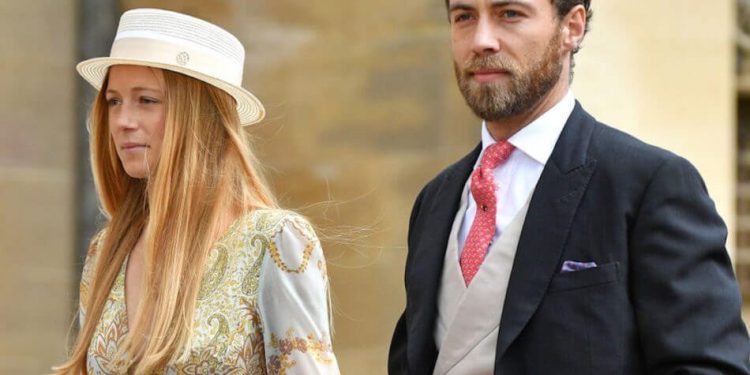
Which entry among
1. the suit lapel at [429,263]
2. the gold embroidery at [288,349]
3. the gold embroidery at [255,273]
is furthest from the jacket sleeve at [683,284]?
the gold embroidery at [255,273]

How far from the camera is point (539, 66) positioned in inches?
122

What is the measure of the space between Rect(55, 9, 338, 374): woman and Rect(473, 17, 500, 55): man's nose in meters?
0.68

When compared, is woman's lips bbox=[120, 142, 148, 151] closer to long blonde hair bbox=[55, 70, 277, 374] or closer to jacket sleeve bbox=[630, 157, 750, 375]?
long blonde hair bbox=[55, 70, 277, 374]

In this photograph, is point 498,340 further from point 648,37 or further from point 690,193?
point 648,37

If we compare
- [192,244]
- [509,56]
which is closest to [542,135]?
[509,56]

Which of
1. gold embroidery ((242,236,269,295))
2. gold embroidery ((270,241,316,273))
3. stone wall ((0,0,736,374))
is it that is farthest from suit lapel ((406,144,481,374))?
stone wall ((0,0,736,374))

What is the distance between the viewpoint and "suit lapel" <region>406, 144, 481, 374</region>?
10.5ft

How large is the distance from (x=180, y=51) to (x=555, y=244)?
3.72ft

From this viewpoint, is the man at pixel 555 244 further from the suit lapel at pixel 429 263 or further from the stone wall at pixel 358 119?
the stone wall at pixel 358 119

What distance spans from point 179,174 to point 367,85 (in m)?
2.89

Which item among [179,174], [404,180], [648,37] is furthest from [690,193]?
[648,37]

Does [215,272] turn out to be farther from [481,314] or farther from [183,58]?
[481,314]

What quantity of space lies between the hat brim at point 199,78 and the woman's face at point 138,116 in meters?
0.04

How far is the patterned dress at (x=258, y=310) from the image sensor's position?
3.27 m
